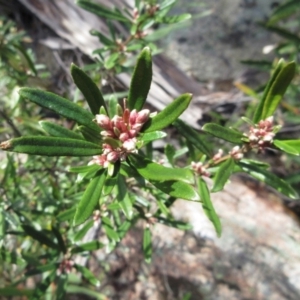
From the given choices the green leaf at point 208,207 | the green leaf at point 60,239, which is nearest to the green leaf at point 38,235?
the green leaf at point 60,239

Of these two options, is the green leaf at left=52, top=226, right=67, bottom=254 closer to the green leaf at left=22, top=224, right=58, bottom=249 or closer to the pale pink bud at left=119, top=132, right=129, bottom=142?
the green leaf at left=22, top=224, right=58, bottom=249

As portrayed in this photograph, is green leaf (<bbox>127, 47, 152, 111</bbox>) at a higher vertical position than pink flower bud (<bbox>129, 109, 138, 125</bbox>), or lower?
higher

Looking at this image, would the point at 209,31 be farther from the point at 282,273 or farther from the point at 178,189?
the point at 178,189

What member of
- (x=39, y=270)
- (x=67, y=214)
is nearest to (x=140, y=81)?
(x=67, y=214)

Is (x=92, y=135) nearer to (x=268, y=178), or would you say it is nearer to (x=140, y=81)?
(x=140, y=81)

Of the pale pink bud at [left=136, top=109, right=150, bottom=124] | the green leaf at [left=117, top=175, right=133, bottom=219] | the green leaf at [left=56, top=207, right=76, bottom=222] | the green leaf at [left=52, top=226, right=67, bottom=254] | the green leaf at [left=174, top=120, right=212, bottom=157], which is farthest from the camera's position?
the green leaf at [left=52, top=226, right=67, bottom=254]

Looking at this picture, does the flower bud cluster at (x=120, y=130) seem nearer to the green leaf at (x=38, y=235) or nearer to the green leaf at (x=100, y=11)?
the green leaf at (x=38, y=235)

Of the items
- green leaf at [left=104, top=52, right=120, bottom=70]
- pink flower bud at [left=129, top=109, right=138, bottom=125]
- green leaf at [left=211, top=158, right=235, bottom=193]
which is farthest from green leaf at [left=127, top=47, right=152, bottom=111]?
green leaf at [left=104, top=52, right=120, bottom=70]
